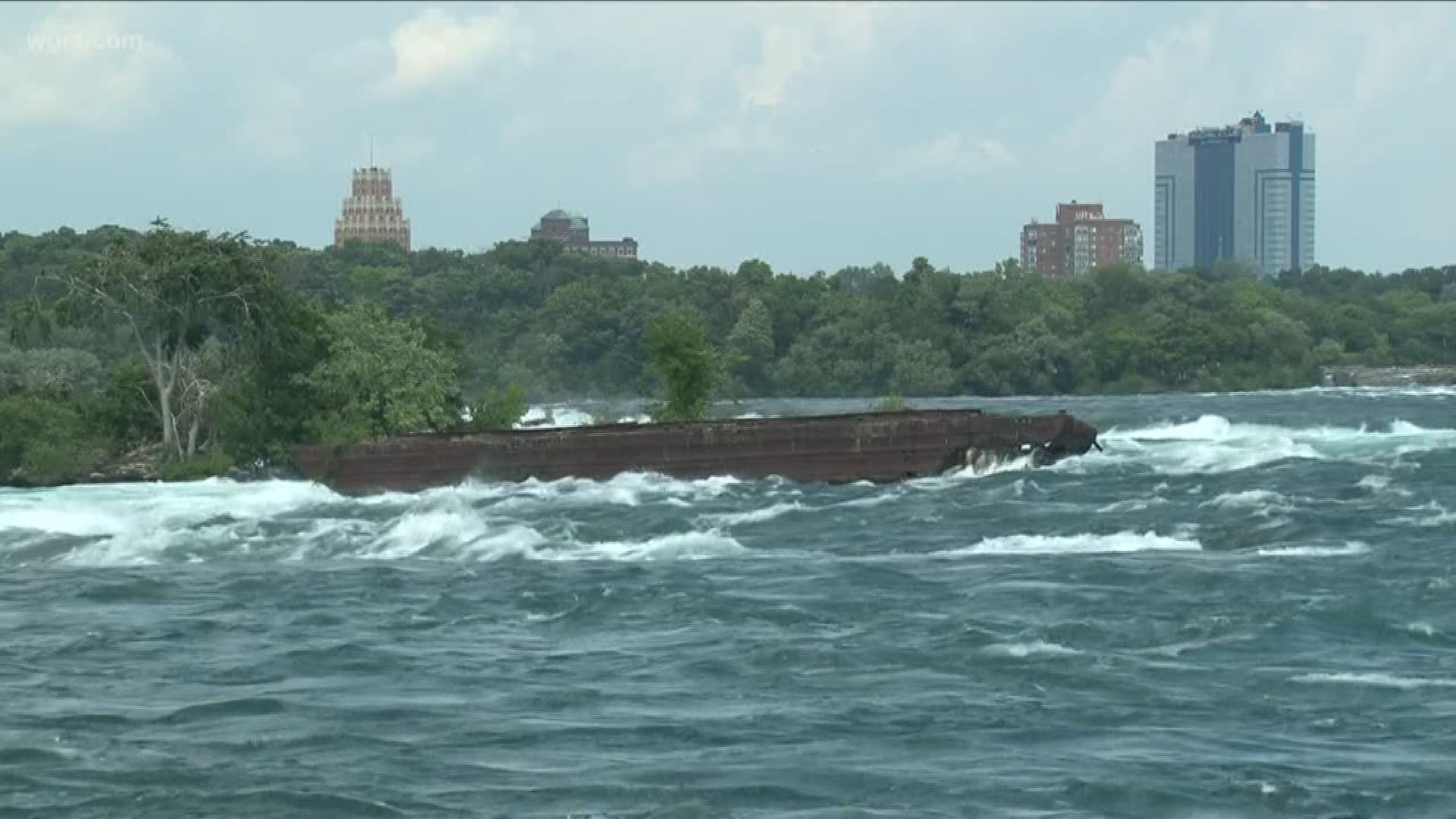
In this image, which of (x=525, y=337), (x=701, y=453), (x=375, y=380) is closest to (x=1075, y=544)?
(x=701, y=453)

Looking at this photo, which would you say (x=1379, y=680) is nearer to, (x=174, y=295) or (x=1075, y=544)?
(x=1075, y=544)

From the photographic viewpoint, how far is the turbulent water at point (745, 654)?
22.7 meters

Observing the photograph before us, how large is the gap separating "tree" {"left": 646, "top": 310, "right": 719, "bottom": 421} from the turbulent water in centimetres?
1562

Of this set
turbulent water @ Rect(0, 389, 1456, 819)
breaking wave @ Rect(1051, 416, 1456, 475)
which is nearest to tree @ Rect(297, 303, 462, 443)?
turbulent water @ Rect(0, 389, 1456, 819)

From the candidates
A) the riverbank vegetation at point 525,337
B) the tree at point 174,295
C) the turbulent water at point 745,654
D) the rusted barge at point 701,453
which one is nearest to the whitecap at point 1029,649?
the turbulent water at point 745,654

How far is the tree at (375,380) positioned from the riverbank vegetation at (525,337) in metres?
0.08

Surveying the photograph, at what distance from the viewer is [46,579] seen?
40.7 m

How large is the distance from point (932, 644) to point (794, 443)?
91.1 feet

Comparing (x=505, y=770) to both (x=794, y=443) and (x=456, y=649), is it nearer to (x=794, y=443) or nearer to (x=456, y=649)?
(x=456, y=649)

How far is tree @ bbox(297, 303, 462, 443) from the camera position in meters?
64.0

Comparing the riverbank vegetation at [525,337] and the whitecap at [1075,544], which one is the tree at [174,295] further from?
the whitecap at [1075,544]

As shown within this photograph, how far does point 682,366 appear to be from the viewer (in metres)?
68.8

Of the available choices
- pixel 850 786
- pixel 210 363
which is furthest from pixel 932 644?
pixel 210 363

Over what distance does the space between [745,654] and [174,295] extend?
38.0 metres
